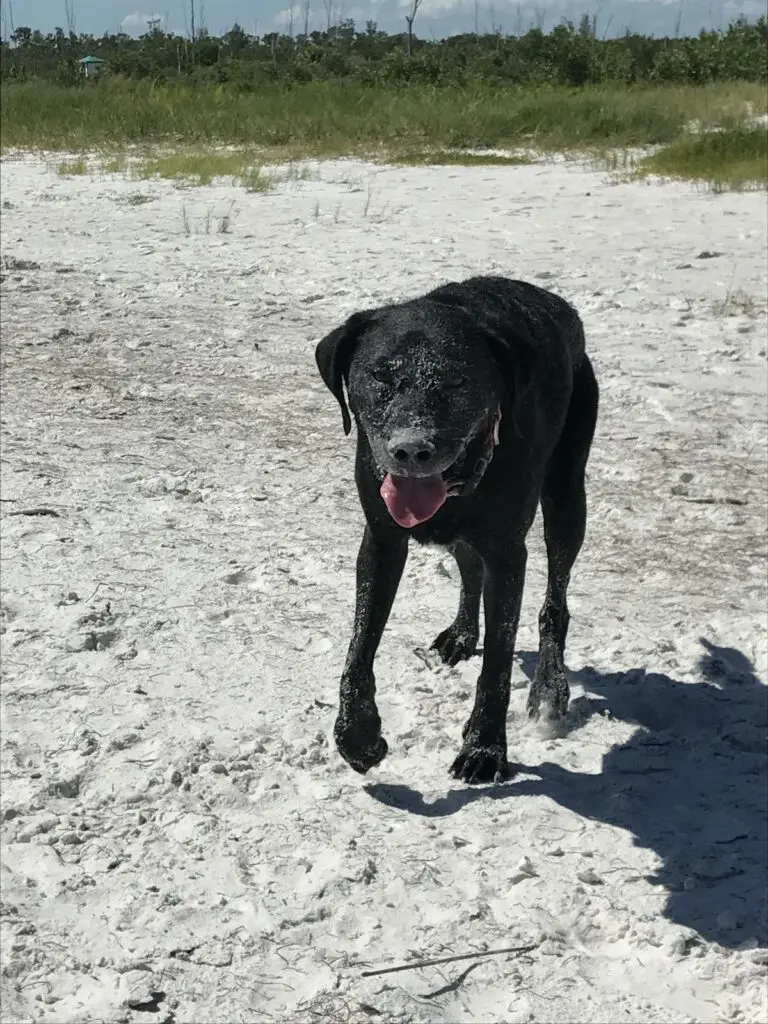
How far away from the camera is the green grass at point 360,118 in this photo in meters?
14.2

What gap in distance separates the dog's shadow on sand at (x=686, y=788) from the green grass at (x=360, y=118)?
425 inches

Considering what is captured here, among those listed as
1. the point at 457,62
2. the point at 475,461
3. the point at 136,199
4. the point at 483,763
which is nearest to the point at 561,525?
the point at 483,763

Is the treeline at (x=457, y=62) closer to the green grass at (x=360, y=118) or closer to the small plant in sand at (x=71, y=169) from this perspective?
the green grass at (x=360, y=118)

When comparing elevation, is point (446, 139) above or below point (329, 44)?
below

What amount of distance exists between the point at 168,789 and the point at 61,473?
2.47 metres

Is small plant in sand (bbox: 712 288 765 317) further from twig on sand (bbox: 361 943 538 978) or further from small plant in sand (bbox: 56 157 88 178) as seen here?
small plant in sand (bbox: 56 157 88 178)

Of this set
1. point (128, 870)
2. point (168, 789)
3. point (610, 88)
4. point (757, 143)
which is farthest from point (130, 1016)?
point (610, 88)

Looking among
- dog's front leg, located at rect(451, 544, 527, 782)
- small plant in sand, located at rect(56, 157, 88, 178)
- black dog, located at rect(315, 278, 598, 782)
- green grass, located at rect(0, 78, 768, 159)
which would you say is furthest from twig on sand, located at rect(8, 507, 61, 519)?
green grass, located at rect(0, 78, 768, 159)

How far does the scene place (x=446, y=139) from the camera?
47.6 ft

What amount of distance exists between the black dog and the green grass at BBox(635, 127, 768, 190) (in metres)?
8.19

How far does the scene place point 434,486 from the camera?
2.73 m

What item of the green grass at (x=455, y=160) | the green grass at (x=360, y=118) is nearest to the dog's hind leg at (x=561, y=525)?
the green grass at (x=455, y=160)

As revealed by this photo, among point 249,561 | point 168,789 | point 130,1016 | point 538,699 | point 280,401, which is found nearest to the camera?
point 130,1016

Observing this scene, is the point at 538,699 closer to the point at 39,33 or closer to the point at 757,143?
the point at 757,143
